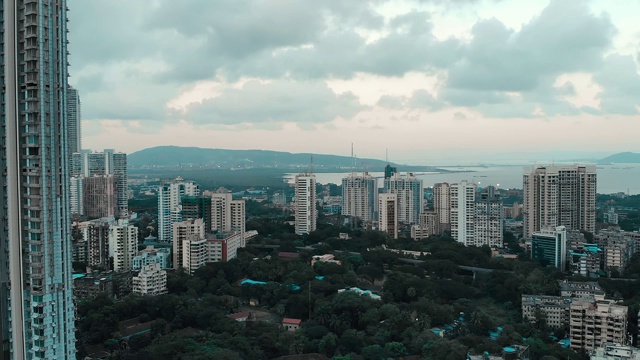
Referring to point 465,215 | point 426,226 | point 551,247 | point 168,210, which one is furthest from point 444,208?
point 168,210

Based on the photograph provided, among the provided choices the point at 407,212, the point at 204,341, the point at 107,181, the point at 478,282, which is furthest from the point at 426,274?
the point at 107,181

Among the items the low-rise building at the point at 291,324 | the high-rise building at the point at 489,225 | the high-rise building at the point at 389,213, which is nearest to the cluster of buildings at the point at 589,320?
the low-rise building at the point at 291,324

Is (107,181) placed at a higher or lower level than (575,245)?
higher

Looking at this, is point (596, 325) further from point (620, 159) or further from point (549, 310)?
point (620, 159)

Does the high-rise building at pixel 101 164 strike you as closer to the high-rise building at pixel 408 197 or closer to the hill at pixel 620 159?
the high-rise building at pixel 408 197

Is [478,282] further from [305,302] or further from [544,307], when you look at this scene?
[305,302]

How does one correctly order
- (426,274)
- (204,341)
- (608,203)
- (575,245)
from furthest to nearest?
1. (608,203)
2. (575,245)
3. (426,274)
4. (204,341)
